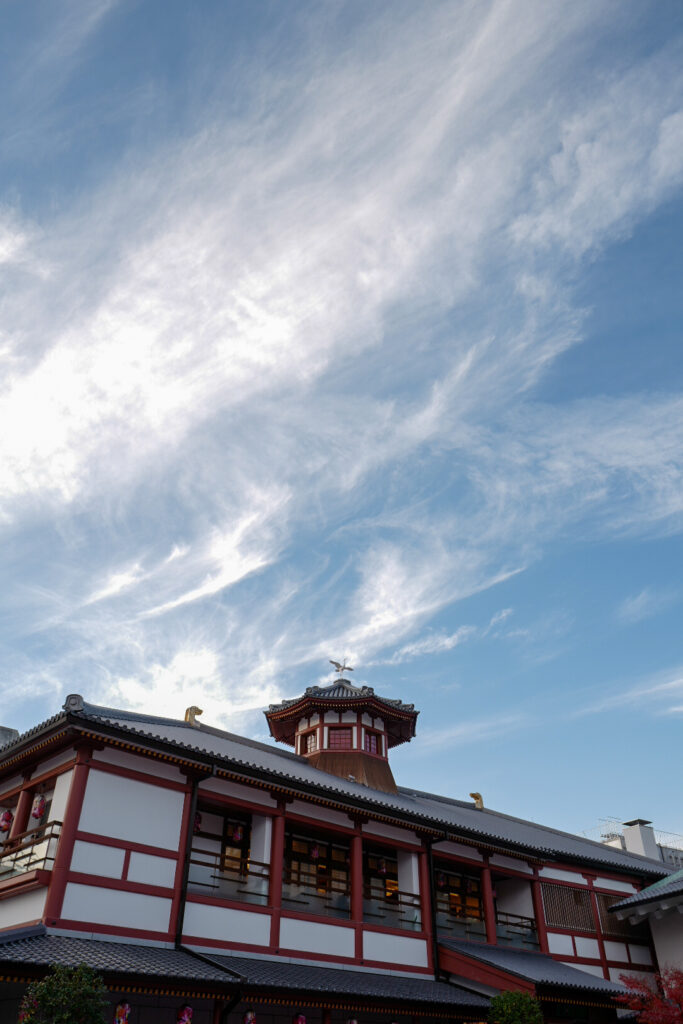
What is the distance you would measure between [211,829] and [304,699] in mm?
11980

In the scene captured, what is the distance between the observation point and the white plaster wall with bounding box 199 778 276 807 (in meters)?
19.7

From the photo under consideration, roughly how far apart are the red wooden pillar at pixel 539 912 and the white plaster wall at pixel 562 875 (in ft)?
1.75

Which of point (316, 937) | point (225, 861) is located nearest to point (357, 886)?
point (316, 937)

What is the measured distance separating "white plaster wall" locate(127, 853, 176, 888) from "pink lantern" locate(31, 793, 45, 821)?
271 centimetres

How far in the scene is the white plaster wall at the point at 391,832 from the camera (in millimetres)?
23031

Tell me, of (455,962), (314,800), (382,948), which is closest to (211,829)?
(314,800)

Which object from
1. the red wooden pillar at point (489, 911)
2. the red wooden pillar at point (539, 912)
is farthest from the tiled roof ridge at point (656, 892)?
the red wooden pillar at point (489, 911)

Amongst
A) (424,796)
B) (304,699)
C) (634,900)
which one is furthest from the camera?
(424,796)

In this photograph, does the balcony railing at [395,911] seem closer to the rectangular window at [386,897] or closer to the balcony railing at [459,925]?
the rectangular window at [386,897]

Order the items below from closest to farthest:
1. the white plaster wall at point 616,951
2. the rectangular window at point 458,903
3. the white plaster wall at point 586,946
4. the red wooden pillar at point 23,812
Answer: the red wooden pillar at point 23,812 → the rectangular window at point 458,903 → the white plaster wall at point 586,946 → the white plaster wall at point 616,951

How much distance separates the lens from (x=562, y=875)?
28406 millimetres

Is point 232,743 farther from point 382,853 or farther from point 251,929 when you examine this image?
point 251,929

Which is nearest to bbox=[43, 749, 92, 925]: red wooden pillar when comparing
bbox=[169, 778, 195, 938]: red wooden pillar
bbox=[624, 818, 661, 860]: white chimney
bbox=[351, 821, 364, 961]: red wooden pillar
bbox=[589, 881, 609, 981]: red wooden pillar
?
bbox=[169, 778, 195, 938]: red wooden pillar

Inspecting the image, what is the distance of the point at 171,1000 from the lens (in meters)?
16.9
